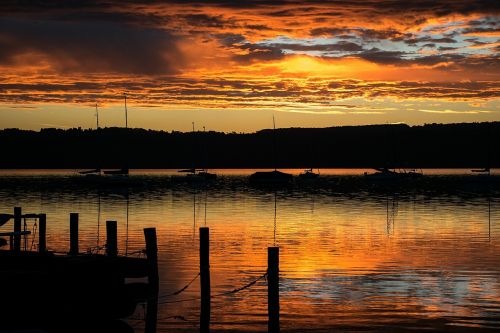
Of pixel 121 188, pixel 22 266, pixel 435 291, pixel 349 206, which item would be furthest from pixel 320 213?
pixel 121 188

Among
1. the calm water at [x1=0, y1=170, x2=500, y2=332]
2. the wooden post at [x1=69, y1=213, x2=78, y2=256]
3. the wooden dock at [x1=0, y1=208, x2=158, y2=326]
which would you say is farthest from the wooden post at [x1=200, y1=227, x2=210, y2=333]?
the wooden post at [x1=69, y1=213, x2=78, y2=256]

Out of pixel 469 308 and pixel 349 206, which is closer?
pixel 469 308

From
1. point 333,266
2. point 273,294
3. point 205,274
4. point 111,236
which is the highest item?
point 111,236

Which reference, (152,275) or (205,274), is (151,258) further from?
(205,274)

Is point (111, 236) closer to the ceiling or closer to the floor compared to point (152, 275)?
closer to the ceiling

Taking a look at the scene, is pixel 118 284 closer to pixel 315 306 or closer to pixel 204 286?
pixel 204 286

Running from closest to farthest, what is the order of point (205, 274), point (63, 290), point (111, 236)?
point (63, 290)
point (205, 274)
point (111, 236)

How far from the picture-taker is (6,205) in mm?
83812

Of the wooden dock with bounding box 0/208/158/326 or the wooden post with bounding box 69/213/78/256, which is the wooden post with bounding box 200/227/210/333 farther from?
the wooden post with bounding box 69/213/78/256

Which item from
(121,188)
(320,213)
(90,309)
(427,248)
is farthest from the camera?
(121,188)

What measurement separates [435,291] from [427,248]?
15.1 metres

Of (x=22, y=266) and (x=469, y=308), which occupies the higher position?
(x=22, y=266)

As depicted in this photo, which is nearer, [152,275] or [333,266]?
[152,275]

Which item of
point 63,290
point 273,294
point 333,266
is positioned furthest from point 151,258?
point 333,266
